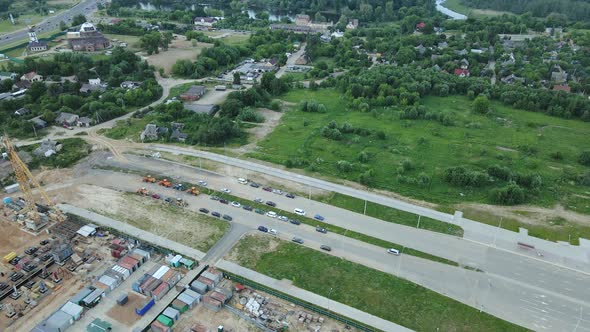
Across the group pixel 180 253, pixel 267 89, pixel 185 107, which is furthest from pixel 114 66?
pixel 180 253

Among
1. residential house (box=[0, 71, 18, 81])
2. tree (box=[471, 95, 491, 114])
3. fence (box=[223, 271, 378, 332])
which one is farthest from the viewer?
residential house (box=[0, 71, 18, 81])

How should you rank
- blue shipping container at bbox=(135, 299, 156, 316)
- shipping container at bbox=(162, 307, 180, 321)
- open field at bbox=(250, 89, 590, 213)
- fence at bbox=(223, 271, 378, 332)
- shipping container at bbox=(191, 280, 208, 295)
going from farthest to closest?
open field at bbox=(250, 89, 590, 213)
shipping container at bbox=(191, 280, 208, 295)
blue shipping container at bbox=(135, 299, 156, 316)
shipping container at bbox=(162, 307, 180, 321)
fence at bbox=(223, 271, 378, 332)

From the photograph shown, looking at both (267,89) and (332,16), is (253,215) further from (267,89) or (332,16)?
(332,16)

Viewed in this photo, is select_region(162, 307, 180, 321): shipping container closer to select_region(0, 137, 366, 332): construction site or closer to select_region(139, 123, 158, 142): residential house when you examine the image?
select_region(0, 137, 366, 332): construction site

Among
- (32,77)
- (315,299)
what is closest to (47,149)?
(32,77)

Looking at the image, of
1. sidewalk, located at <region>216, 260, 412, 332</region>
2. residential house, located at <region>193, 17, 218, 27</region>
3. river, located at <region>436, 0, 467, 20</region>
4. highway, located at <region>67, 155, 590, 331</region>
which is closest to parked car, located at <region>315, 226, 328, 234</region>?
highway, located at <region>67, 155, 590, 331</region>

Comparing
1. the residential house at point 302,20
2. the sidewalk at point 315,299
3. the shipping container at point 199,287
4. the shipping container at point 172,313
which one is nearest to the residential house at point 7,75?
the shipping container at point 199,287
